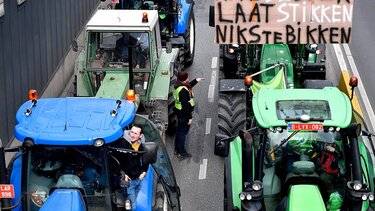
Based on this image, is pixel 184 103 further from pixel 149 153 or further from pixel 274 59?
pixel 149 153

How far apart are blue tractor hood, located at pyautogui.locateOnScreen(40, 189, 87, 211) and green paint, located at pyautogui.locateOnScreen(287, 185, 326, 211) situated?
7.36 ft

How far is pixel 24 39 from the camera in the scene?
13.4 m

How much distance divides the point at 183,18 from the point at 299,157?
840 centimetres

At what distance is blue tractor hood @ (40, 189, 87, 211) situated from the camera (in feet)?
24.7

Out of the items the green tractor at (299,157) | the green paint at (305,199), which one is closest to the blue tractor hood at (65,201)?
the green tractor at (299,157)

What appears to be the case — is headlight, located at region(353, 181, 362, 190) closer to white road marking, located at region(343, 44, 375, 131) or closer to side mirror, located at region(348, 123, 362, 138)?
side mirror, located at region(348, 123, 362, 138)

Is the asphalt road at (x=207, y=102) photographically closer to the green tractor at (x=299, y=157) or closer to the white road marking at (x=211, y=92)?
the white road marking at (x=211, y=92)

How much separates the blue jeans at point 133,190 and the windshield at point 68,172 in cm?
33

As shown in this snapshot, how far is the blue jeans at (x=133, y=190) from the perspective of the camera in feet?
28.0

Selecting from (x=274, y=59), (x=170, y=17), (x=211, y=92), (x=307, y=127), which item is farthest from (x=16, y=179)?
(x=170, y=17)

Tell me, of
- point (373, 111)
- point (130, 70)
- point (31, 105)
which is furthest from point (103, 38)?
point (373, 111)

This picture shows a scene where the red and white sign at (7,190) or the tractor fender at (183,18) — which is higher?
the tractor fender at (183,18)

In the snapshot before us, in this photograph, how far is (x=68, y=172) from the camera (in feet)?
27.3

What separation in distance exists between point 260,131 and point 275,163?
0.50m
